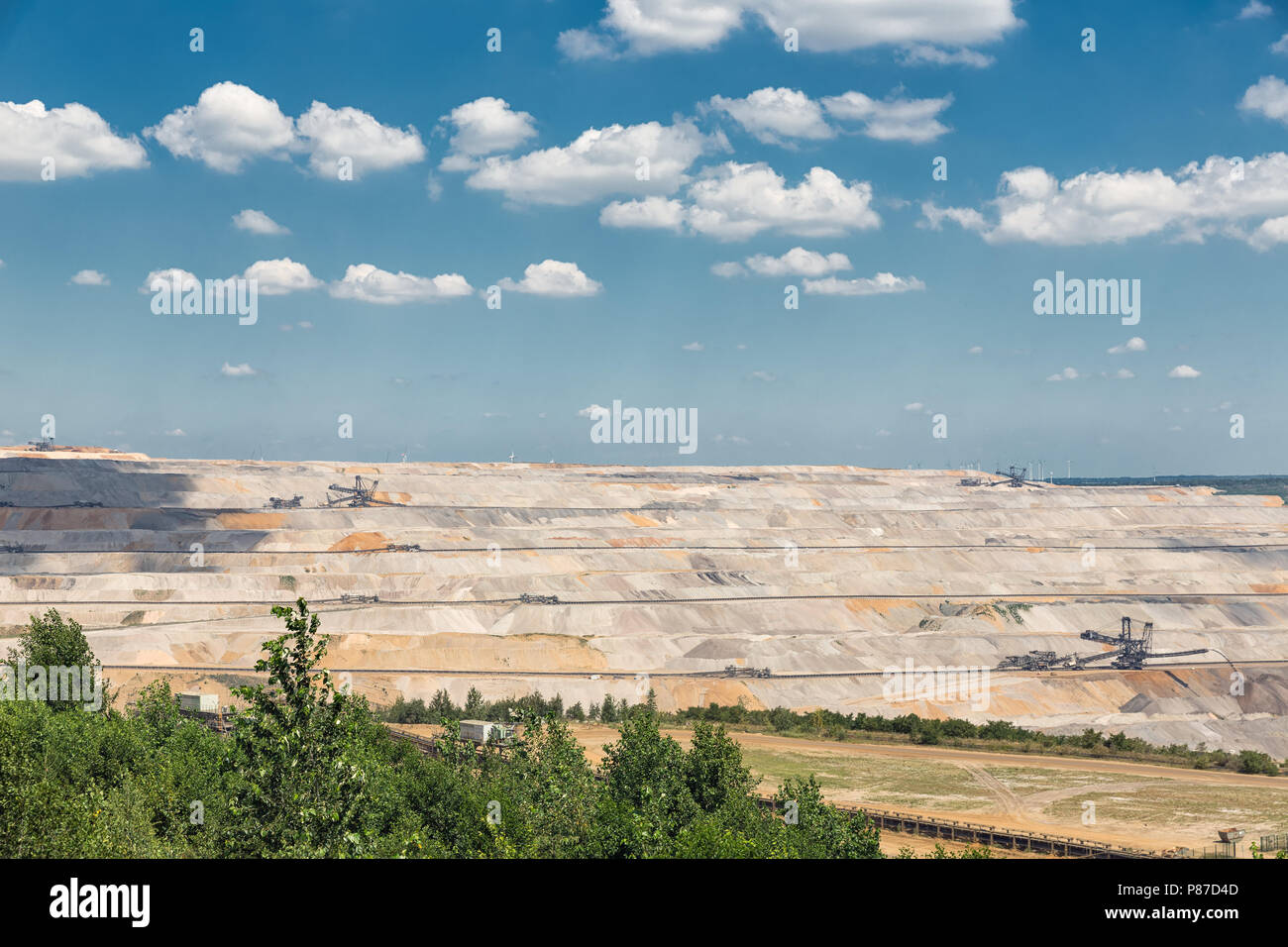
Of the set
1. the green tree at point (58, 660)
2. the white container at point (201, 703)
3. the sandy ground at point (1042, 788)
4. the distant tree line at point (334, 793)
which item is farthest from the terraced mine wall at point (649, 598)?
the distant tree line at point (334, 793)

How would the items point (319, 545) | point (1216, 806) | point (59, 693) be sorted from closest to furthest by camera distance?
point (59, 693), point (1216, 806), point (319, 545)

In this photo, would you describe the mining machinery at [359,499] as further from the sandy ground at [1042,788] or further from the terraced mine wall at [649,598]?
the sandy ground at [1042,788]

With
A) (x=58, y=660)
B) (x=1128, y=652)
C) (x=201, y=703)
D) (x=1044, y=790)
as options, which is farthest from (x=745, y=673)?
(x=58, y=660)

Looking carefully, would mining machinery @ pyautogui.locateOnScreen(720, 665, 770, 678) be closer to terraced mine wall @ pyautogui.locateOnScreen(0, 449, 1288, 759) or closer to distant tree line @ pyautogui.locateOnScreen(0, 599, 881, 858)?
terraced mine wall @ pyautogui.locateOnScreen(0, 449, 1288, 759)

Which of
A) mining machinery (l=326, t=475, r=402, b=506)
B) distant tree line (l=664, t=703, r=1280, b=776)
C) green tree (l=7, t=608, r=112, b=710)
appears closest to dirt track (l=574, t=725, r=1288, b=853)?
distant tree line (l=664, t=703, r=1280, b=776)

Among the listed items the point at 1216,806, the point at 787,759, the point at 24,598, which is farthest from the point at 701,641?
the point at 24,598
